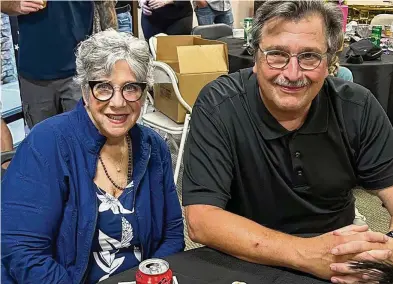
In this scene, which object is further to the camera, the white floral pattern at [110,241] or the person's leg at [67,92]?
the person's leg at [67,92]

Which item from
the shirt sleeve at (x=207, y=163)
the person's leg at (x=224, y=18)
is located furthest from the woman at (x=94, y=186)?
the person's leg at (x=224, y=18)

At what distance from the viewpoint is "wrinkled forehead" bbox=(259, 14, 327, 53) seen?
4.68ft

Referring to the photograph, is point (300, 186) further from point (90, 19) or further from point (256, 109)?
point (90, 19)

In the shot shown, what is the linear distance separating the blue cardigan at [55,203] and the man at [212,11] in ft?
11.7

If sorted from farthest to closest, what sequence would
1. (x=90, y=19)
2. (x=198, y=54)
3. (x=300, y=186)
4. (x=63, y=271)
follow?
1. (x=198, y=54)
2. (x=90, y=19)
3. (x=300, y=186)
4. (x=63, y=271)

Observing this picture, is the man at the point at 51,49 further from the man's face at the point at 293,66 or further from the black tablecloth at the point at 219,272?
the black tablecloth at the point at 219,272

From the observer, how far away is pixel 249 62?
3.12 m

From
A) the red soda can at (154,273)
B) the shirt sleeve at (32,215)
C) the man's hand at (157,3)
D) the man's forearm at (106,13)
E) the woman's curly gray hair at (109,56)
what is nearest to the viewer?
the red soda can at (154,273)

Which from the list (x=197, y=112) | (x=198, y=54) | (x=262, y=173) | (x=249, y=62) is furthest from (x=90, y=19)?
(x=262, y=173)

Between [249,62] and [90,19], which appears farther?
[249,62]

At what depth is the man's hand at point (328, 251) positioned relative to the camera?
116 cm

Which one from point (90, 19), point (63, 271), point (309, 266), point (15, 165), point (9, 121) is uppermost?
point (90, 19)

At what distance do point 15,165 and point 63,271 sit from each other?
1.01ft

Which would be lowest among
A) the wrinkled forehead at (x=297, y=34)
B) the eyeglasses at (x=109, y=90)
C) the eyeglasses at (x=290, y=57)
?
the eyeglasses at (x=109, y=90)
